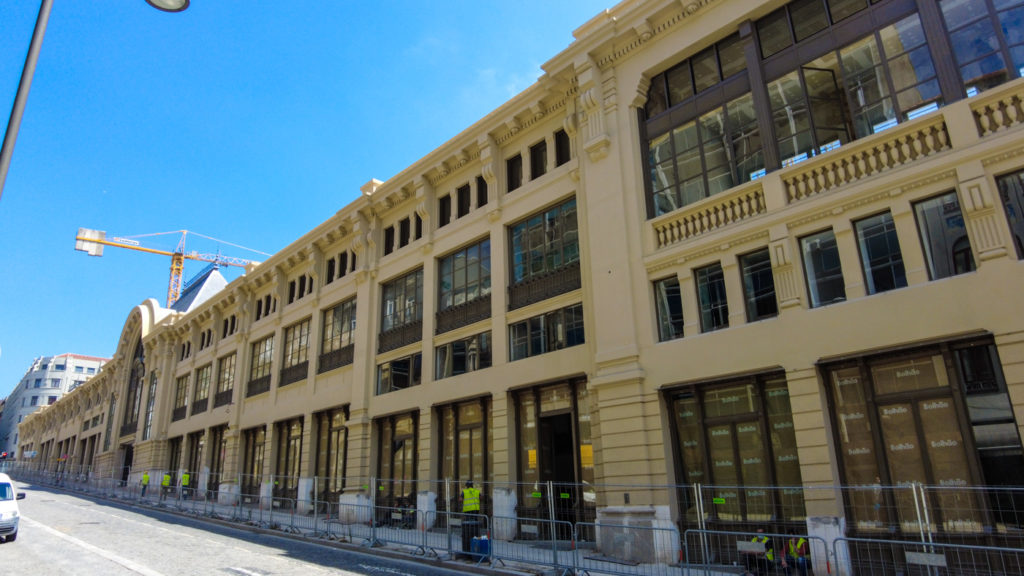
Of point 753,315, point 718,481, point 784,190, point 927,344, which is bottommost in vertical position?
point 718,481

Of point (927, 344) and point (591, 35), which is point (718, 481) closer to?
point (927, 344)

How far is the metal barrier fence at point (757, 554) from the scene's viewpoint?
11180 mm

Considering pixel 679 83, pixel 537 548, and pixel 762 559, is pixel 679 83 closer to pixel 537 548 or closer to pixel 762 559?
pixel 762 559

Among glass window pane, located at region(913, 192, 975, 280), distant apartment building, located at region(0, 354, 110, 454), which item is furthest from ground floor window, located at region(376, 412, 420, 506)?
distant apartment building, located at region(0, 354, 110, 454)

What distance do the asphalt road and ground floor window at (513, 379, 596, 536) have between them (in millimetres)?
4655

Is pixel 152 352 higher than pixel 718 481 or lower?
higher

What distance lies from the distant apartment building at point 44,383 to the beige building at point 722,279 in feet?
423

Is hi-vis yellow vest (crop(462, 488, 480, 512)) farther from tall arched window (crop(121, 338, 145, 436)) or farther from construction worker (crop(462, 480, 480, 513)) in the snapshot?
tall arched window (crop(121, 338, 145, 436))

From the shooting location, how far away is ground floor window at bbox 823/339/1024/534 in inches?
402

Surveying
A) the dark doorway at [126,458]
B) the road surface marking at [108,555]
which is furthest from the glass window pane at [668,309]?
the dark doorway at [126,458]

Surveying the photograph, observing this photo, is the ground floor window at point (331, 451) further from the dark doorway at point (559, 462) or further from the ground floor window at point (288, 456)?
the dark doorway at point (559, 462)

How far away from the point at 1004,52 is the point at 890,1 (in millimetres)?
2592

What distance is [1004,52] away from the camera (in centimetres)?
1127

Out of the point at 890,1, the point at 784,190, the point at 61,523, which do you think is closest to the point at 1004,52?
the point at 890,1
